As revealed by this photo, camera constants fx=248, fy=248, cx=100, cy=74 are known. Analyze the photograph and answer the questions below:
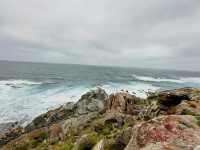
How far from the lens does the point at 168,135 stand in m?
6.22

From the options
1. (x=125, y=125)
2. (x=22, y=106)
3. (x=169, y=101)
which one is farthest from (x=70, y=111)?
(x=22, y=106)

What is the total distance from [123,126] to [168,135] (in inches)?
322

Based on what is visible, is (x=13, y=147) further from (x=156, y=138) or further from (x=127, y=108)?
(x=156, y=138)

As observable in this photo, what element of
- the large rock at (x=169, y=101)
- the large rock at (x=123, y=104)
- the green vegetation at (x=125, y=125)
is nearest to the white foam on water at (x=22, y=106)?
the large rock at (x=123, y=104)

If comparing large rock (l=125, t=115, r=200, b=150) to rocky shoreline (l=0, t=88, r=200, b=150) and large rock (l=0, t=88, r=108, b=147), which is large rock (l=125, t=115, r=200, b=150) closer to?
rocky shoreline (l=0, t=88, r=200, b=150)

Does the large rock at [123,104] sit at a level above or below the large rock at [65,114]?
above

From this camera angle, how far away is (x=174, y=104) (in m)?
14.5

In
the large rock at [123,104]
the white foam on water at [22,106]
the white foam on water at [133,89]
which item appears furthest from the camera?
the white foam on water at [133,89]

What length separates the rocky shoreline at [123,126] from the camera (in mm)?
6383

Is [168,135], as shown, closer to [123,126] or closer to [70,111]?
[123,126]

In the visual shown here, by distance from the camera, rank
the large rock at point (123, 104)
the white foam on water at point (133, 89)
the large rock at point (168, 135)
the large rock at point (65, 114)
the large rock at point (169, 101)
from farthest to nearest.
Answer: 1. the white foam on water at point (133, 89)
2. the large rock at point (65, 114)
3. the large rock at point (123, 104)
4. the large rock at point (169, 101)
5. the large rock at point (168, 135)

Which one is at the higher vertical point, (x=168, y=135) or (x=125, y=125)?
(x=168, y=135)

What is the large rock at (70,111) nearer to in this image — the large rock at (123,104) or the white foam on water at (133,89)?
the large rock at (123,104)

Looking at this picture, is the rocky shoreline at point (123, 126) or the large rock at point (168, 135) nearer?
the large rock at point (168, 135)
